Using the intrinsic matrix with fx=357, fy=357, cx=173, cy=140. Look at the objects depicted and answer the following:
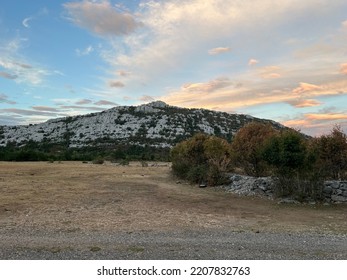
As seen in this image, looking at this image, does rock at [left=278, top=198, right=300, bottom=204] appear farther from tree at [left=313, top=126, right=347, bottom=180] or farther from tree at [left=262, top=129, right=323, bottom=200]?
tree at [left=313, top=126, right=347, bottom=180]

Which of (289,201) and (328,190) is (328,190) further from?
(289,201)

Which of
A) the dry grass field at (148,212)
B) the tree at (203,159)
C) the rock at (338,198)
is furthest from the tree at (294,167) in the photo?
the tree at (203,159)

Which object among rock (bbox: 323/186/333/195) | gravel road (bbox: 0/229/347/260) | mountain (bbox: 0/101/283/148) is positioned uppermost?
mountain (bbox: 0/101/283/148)

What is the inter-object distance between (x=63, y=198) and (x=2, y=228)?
7864mm

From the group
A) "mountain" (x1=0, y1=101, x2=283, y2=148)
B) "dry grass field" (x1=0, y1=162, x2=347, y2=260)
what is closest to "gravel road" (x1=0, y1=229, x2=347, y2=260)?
"dry grass field" (x1=0, y1=162, x2=347, y2=260)

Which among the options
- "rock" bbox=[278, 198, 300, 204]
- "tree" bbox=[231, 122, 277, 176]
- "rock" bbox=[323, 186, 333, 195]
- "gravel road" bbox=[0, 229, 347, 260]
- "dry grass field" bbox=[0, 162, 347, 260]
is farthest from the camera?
"tree" bbox=[231, 122, 277, 176]

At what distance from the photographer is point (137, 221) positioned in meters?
13.9

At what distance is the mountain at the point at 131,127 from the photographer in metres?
101

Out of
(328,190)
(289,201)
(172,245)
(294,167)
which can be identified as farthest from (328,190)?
(172,245)

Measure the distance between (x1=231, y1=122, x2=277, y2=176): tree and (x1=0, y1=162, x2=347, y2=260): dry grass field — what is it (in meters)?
6.32

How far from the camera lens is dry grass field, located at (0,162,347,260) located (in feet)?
41.7

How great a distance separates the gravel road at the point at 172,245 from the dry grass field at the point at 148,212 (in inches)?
31.7
